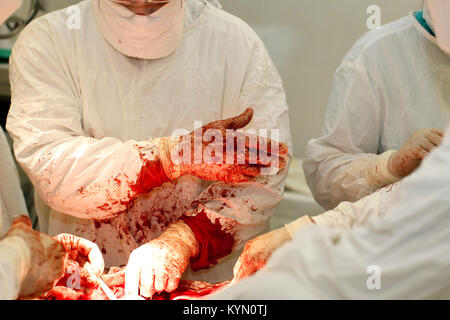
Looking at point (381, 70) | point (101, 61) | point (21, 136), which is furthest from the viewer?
point (381, 70)

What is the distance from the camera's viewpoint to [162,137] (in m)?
1.93

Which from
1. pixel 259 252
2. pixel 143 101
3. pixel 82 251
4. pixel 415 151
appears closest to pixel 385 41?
pixel 415 151

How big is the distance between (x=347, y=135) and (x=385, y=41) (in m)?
0.37

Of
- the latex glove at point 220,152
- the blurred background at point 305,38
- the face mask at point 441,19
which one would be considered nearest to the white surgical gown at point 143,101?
the latex glove at point 220,152

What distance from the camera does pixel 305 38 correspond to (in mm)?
3371

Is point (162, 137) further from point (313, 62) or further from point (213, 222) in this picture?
point (313, 62)

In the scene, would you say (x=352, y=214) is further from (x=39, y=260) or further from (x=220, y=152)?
(x=39, y=260)

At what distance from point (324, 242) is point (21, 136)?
114cm

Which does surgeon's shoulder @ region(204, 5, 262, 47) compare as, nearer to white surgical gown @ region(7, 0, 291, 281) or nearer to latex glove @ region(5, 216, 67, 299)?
white surgical gown @ region(7, 0, 291, 281)

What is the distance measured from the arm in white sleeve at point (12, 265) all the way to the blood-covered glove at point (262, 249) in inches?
24.5

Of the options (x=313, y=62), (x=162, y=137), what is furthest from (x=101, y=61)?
(x=313, y=62)

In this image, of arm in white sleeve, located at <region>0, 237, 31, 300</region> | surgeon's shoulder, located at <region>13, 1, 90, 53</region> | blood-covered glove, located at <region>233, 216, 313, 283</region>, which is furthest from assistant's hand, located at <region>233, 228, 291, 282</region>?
surgeon's shoulder, located at <region>13, 1, 90, 53</region>

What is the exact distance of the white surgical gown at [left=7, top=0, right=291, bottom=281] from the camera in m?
1.95

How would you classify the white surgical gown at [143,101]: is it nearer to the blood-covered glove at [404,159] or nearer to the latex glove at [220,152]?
the latex glove at [220,152]
